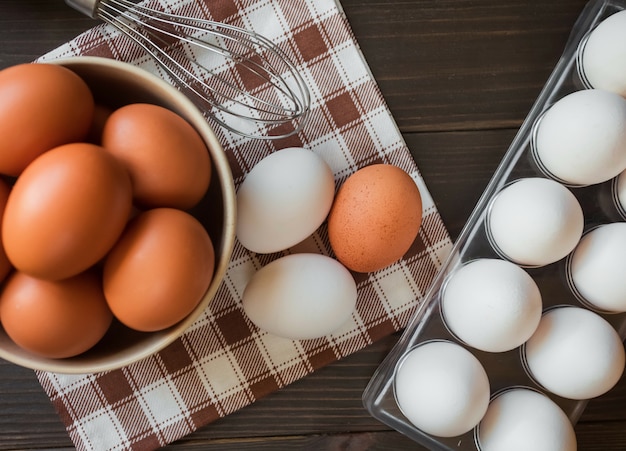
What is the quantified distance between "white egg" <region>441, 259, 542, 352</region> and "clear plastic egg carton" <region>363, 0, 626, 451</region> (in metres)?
0.04

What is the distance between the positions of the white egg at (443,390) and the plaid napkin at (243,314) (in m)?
0.06

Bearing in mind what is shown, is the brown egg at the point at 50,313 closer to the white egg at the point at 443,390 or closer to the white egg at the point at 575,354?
the white egg at the point at 443,390

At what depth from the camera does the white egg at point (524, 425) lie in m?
0.57

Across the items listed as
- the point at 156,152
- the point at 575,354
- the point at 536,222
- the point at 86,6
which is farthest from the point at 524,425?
the point at 86,6

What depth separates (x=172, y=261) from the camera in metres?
0.45

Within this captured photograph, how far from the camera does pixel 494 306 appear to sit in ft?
1.81

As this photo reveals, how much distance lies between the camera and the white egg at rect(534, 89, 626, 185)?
1.79 feet

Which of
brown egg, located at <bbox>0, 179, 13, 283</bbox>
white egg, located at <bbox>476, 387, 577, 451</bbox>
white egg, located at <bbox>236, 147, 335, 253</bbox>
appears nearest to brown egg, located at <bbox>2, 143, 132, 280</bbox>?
brown egg, located at <bbox>0, 179, 13, 283</bbox>

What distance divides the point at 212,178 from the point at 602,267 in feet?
1.20

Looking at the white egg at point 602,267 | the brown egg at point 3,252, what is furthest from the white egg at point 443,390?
the brown egg at point 3,252

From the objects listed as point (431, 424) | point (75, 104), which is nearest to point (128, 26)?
point (75, 104)

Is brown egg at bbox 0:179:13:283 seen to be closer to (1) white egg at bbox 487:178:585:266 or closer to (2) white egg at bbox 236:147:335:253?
(2) white egg at bbox 236:147:335:253

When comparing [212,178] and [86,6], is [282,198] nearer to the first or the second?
[212,178]

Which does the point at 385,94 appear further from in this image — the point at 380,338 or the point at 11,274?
the point at 11,274
